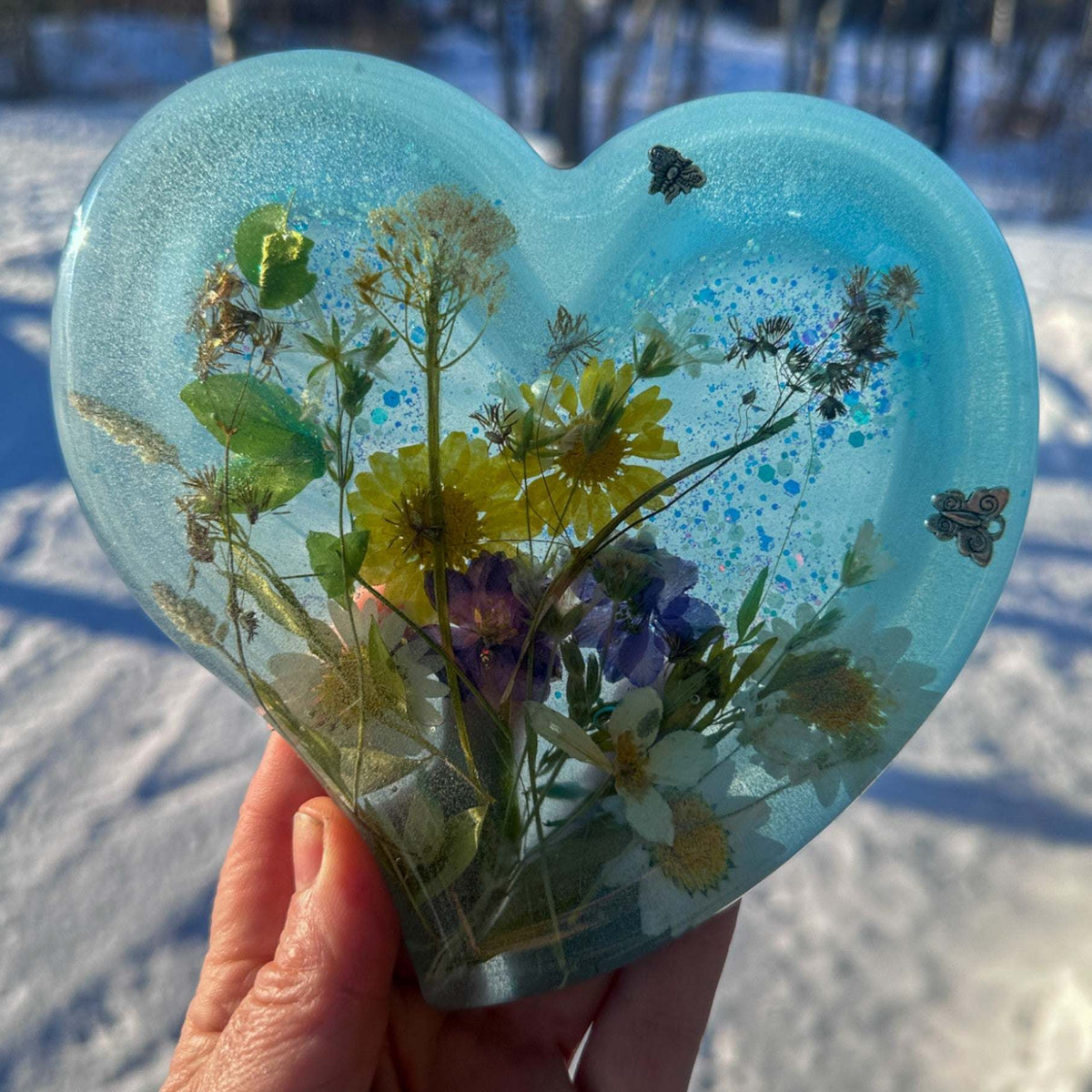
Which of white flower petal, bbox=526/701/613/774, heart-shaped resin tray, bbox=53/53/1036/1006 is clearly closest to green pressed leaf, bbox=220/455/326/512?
heart-shaped resin tray, bbox=53/53/1036/1006

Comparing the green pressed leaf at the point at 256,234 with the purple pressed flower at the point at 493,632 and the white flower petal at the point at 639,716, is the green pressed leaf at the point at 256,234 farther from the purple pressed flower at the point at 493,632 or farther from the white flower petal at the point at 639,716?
the white flower petal at the point at 639,716

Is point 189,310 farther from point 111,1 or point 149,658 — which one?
point 111,1

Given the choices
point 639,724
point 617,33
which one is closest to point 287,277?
point 639,724

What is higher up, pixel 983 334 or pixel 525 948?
pixel 983 334

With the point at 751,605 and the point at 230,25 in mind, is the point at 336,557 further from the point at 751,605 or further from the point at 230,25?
the point at 230,25

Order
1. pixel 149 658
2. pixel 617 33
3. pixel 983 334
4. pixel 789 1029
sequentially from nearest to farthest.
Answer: pixel 983 334
pixel 789 1029
pixel 149 658
pixel 617 33

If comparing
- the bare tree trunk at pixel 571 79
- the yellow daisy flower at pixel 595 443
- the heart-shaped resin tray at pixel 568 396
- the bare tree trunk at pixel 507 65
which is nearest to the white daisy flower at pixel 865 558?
the heart-shaped resin tray at pixel 568 396
